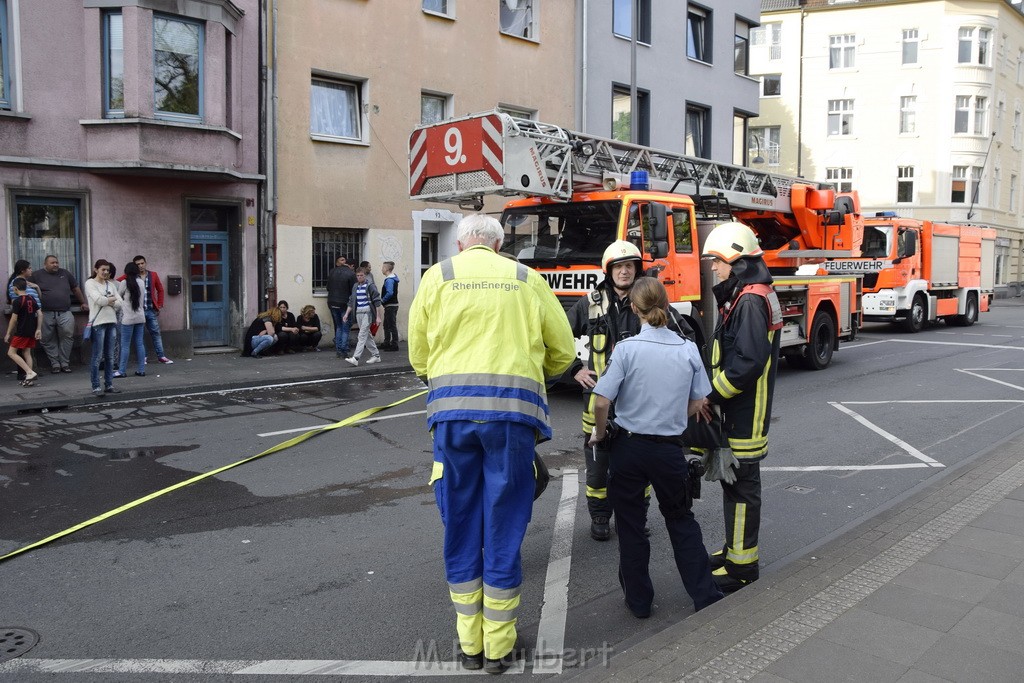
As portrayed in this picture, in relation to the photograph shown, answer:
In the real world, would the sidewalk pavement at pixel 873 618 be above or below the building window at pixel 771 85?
below

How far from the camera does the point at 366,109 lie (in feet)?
58.0

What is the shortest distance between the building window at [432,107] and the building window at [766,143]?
34373 mm

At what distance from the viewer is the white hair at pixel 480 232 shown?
153 inches

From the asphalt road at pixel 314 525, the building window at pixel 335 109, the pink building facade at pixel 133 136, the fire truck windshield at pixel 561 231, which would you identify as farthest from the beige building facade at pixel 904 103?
the asphalt road at pixel 314 525

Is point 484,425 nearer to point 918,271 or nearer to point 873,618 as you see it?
point 873,618

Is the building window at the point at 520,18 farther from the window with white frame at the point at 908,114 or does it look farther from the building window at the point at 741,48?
the window with white frame at the point at 908,114

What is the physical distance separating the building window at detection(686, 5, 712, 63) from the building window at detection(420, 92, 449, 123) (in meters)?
9.64

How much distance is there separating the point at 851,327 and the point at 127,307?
11.9 meters

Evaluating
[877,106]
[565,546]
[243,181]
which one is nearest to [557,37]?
[243,181]

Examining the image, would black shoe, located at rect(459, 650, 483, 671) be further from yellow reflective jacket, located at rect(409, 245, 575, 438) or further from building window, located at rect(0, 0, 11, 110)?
building window, located at rect(0, 0, 11, 110)

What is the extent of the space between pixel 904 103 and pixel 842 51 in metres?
4.52

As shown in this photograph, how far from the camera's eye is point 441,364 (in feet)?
Result: 12.3

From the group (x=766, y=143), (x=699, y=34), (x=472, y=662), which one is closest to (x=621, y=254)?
(x=472, y=662)

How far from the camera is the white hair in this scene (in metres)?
3.89
